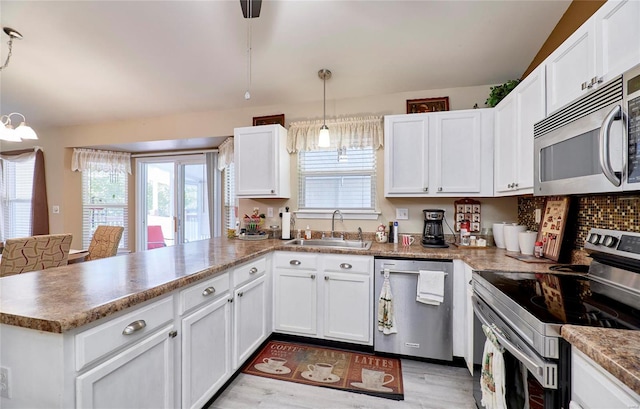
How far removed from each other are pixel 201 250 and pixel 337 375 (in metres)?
1.43

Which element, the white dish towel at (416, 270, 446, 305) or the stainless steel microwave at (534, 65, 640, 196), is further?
the white dish towel at (416, 270, 446, 305)

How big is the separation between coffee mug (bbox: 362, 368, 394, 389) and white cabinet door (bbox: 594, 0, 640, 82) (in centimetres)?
214

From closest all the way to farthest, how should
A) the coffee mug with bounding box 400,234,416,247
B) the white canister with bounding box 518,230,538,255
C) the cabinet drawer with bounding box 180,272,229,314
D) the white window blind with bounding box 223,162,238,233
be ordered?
the cabinet drawer with bounding box 180,272,229,314
the white canister with bounding box 518,230,538,255
the coffee mug with bounding box 400,234,416,247
the white window blind with bounding box 223,162,238,233

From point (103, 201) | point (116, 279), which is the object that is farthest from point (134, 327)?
point (103, 201)

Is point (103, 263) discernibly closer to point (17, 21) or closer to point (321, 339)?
point (321, 339)

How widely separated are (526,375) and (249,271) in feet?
5.58

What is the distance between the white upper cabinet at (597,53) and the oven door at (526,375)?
117cm

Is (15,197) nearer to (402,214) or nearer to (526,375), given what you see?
(402,214)

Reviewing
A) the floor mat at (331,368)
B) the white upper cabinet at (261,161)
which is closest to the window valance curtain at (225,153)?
the white upper cabinet at (261,161)

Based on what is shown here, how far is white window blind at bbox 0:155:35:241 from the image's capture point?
4.38 m

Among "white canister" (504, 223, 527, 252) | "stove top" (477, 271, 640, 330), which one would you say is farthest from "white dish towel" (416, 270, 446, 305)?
"white canister" (504, 223, 527, 252)

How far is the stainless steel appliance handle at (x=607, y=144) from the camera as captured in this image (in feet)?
3.50

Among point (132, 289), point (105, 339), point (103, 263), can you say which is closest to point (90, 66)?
point (103, 263)

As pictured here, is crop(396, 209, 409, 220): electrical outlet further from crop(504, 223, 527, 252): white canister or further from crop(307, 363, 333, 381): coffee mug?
crop(307, 363, 333, 381): coffee mug
